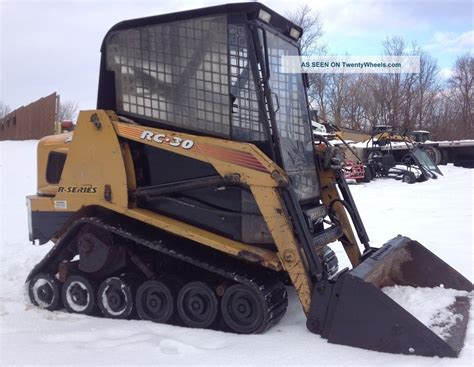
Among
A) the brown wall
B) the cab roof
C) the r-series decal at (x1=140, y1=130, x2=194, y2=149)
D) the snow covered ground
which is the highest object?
the brown wall

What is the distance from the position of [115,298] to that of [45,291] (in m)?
0.80

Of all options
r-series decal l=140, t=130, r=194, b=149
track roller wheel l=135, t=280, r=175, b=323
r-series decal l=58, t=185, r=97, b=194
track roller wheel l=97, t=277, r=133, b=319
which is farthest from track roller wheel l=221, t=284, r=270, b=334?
r-series decal l=58, t=185, r=97, b=194

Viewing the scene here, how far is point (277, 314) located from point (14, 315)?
2255 mm

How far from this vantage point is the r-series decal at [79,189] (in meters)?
4.63

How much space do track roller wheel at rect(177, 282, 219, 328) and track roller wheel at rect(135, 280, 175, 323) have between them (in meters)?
0.10

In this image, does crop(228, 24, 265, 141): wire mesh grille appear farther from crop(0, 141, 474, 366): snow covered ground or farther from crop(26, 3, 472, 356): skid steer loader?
crop(0, 141, 474, 366): snow covered ground

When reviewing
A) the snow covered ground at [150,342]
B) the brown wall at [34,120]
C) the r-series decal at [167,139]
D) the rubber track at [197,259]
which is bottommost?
the snow covered ground at [150,342]

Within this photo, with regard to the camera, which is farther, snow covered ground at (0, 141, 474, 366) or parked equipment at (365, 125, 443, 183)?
parked equipment at (365, 125, 443, 183)

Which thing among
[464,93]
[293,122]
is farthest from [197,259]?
[464,93]

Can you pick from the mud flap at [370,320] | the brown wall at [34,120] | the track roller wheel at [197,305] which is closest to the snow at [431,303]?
the mud flap at [370,320]

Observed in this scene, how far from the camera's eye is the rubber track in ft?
13.2

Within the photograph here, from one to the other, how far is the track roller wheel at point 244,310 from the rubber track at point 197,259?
0.11ft

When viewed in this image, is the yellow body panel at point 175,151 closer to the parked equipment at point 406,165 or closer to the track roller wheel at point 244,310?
the track roller wheel at point 244,310

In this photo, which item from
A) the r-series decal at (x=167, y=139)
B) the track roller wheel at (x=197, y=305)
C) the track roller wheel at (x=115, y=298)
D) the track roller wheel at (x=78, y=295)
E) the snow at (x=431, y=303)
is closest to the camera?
the snow at (x=431, y=303)
